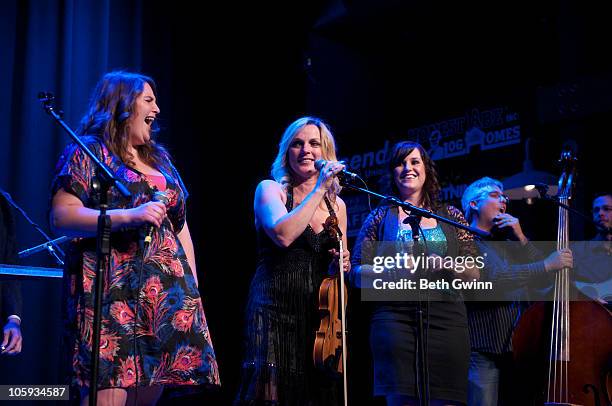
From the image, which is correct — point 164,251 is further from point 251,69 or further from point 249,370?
point 251,69

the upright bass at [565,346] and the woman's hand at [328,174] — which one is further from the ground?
the woman's hand at [328,174]

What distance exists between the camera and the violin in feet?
9.32

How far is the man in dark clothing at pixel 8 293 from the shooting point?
343 cm

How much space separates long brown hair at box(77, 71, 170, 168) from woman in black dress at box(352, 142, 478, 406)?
4.51 ft

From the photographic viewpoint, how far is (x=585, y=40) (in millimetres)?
5094

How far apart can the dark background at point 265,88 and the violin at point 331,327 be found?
5.52 ft

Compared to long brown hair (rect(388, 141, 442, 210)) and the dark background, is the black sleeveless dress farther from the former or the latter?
the dark background

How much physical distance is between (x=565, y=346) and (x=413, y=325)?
30.2 inches

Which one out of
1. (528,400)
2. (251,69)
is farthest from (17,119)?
(528,400)

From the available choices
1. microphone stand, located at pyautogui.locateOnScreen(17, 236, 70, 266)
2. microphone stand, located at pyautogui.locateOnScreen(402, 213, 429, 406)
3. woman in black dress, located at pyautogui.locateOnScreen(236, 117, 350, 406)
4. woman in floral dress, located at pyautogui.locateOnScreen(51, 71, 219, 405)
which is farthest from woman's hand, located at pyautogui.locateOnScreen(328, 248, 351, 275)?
microphone stand, located at pyautogui.locateOnScreen(17, 236, 70, 266)

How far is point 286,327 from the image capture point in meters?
2.92

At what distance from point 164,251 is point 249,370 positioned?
78 cm

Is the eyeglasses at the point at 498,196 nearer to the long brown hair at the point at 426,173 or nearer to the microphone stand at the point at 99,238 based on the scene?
the long brown hair at the point at 426,173

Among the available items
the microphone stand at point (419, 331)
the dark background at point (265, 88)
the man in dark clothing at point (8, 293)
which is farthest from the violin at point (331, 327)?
the dark background at point (265, 88)
